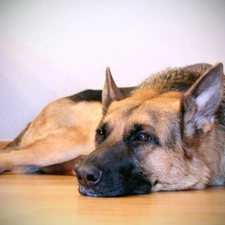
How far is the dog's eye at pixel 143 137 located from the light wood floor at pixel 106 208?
32 cm

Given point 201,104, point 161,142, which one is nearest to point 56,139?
point 161,142

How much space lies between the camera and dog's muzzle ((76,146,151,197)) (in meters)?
1.80

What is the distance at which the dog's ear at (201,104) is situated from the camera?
82.7 inches

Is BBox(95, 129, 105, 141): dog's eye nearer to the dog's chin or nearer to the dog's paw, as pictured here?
the dog's chin

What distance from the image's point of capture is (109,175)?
5.92ft

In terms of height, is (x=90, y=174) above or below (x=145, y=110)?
below

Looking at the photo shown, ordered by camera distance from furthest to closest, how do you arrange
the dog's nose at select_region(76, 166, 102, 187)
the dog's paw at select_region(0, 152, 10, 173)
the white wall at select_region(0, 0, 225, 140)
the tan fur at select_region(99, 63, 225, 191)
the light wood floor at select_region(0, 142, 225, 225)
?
1. the white wall at select_region(0, 0, 225, 140)
2. the dog's paw at select_region(0, 152, 10, 173)
3. the tan fur at select_region(99, 63, 225, 191)
4. the dog's nose at select_region(76, 166, 102, 187)
5. the light wood floor at select_region(0, 142, 225, 225)

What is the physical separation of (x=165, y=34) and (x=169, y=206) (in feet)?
8.79

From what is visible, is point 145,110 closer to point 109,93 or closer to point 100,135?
point 100,135

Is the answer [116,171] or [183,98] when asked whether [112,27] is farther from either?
[116,171]

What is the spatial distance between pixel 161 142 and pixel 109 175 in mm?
414

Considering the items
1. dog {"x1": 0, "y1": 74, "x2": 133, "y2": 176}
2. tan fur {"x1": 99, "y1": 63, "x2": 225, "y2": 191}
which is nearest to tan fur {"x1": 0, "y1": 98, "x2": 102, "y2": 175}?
dog {"x1": 0, "y1": 74, "x2": 133, "y2": 176}

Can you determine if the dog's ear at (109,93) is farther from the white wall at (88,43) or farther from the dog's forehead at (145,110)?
the white wall at (88,43)

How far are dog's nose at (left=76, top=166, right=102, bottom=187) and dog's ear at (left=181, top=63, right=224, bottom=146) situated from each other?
0.63 m
